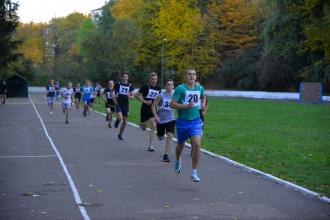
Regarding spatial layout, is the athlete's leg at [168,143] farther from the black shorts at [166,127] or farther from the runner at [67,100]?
the runner at [67,100]

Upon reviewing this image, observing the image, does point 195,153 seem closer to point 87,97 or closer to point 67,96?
point 67,96

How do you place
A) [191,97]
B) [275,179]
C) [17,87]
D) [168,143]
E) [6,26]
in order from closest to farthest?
1. [191,97]
2. [275,179]
3. [168,143]
4. [6,26]
5. [17,87]

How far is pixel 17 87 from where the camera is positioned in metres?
72.8

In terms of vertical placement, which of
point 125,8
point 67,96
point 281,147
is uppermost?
point 125,8

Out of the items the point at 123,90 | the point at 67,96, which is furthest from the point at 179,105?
the point at 67,96

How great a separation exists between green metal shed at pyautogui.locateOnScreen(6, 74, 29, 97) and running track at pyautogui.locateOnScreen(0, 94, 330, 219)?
59.2 m

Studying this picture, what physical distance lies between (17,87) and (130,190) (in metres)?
65.9

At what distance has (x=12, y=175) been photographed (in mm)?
10961

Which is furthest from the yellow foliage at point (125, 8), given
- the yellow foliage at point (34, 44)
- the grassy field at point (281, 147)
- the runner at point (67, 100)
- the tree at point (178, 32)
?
the grassy field at point (281, 147)

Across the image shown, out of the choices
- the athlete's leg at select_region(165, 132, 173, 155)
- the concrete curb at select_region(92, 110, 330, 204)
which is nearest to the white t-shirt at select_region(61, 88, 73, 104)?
the concrete curb at select_region(92, 110, 330, 204)

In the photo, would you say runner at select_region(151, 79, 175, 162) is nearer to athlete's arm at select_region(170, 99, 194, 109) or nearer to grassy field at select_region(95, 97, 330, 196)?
grassy field at select_region(95, 97, 330, 196)

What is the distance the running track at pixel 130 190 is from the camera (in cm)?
774

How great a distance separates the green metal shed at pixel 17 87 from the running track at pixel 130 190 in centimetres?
5921

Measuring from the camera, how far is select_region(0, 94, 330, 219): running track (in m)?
7.74
